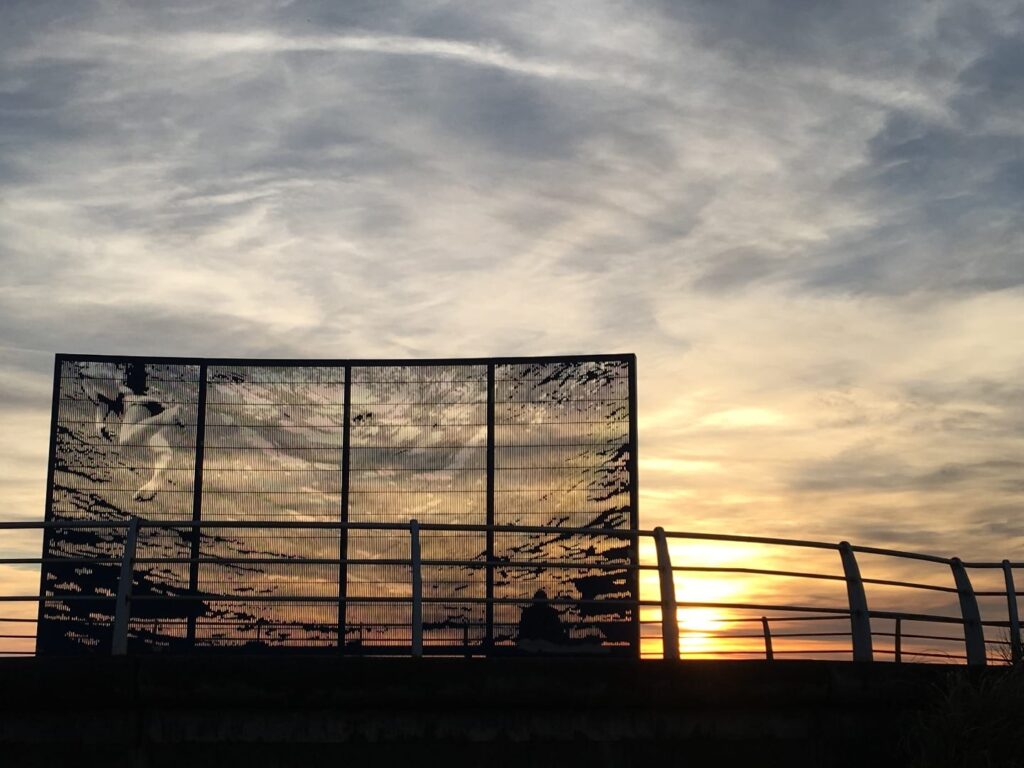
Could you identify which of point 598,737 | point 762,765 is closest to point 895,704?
point 762,765

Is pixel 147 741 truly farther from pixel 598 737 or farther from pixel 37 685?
pixel 598 737

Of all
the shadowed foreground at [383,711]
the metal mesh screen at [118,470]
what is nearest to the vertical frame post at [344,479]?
the metal mesh screen at [118,470]

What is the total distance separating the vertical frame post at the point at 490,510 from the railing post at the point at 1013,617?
16781 millimetres

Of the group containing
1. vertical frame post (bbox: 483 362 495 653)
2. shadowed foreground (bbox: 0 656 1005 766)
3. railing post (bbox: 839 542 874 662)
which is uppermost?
vertical frame post (bbox: 483 362 495 653)

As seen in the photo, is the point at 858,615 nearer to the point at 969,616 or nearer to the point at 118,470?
the point at 969,616

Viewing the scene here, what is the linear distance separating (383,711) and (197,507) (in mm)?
23328

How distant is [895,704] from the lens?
12.2 meters

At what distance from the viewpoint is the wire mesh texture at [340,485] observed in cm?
3241

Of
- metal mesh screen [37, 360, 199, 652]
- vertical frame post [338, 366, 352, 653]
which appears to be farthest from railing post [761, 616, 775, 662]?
metal mesh screen [37, 360, 199, 652]

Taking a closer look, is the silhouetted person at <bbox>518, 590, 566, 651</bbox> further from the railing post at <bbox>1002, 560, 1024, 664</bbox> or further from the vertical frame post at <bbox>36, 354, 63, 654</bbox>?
the railing post at <bbox>1002, 560, 1024, 664</bbox>

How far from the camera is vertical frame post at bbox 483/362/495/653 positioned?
3161 cm

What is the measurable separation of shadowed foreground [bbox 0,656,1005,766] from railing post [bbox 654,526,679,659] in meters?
0.80

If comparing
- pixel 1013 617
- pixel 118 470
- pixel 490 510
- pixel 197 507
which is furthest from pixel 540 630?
pixel 1013 617

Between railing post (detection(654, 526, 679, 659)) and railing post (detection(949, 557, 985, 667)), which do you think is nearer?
railing post (detection(654, 526, 679, 659))
